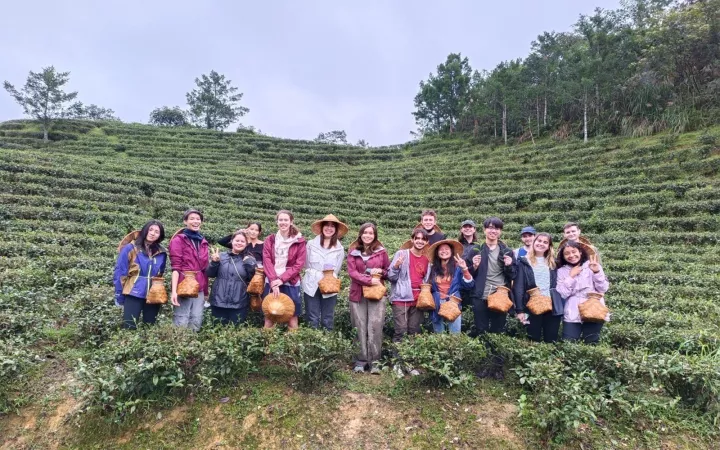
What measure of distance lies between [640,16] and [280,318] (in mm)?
33654

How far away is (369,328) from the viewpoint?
385 cm

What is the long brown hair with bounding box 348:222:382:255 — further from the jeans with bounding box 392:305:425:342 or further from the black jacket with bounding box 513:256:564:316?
the black jacket with bounding box 513:256:564:316

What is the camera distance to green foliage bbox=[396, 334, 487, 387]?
10.7ft

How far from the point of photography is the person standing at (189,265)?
387 cm

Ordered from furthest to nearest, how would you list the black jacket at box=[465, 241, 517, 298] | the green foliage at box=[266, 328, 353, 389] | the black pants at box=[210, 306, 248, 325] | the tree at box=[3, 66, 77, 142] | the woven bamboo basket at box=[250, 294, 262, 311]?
the tree at box=[3, 66, 77, 142] → the woven bamboo basket at box=[250, 294, 262, 311] → the black pants at box=[210, 306, 248, 325] → the black jacket at box=[465, 241, 517, 298] → the green foliage at box=[266, 328, 353, 389]

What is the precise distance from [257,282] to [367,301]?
3.95ft

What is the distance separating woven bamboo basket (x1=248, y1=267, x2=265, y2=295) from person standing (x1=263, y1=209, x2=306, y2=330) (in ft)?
0.28

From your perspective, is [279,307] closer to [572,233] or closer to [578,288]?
[578,288]

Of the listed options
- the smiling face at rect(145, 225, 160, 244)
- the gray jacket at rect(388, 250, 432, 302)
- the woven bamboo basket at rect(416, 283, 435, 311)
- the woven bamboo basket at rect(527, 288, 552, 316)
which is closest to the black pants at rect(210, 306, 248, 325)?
the smiling face at rect(145, 225, 160, 244)

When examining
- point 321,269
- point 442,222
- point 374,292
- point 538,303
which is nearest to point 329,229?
point 321,269

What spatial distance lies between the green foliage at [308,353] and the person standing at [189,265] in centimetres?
108

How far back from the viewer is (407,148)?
105 feet

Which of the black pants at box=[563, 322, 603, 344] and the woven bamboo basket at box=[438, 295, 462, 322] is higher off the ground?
the woven bamboo basket at box=[438, 295, 462, 322]

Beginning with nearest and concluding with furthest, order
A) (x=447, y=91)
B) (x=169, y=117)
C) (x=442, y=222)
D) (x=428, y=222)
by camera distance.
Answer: (x=428, y=222) → (x=442, y=222) → (x=447, y=91) → (x=169, y=117)
